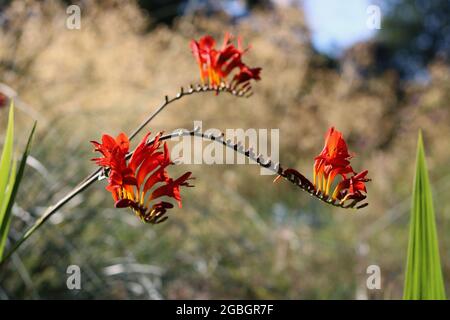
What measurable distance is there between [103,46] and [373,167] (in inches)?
93.5

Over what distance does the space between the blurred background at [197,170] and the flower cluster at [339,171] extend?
91 centimetres

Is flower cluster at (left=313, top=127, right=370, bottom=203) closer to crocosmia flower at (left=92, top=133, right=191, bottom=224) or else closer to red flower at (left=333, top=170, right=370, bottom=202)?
red flower at (left=333, top=170, right=370, bottom=202)

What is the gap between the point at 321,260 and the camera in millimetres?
4098

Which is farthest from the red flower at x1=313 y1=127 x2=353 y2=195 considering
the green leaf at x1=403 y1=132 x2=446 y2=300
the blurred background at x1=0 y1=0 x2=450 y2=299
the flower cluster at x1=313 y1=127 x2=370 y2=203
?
the blurred background at x1=0 y1=0 x2=450 y2=299

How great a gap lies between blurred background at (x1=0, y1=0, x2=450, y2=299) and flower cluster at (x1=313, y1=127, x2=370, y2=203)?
2.98ft

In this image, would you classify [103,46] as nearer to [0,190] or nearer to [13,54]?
[13,54]

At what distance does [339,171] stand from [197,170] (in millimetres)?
2736

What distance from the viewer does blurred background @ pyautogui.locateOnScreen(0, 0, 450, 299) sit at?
2.94 meters

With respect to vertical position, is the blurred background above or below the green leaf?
above

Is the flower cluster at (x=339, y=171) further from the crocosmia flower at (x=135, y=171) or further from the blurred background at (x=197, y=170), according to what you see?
the blurred background at (x=197, y=170)

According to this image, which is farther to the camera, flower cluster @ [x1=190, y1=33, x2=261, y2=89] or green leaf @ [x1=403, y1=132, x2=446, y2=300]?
flower cluster @ [x1=190, y1=33, x2=261, y2=89]

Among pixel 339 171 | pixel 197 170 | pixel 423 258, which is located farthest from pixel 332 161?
pixel 197 170

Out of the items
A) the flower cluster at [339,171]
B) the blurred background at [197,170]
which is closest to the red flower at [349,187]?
the flower cluster at [339,171]
